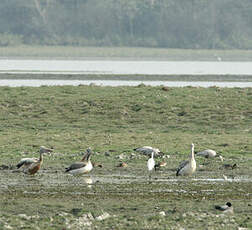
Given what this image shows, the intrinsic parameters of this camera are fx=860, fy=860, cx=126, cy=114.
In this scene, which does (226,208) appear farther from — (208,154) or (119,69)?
(119,69)

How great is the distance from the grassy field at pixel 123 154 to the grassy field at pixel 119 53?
62.6m

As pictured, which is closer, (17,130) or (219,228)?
(219,228)

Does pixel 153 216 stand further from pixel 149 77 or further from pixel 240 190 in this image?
pixel 149 77

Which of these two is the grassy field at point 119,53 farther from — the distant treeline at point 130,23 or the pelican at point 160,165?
the pelican at point 160,165

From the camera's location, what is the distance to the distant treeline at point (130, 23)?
118188 millimetres

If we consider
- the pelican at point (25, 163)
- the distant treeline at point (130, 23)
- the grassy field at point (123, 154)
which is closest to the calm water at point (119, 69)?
the grassy field at point (123, 154)

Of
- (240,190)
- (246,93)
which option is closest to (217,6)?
(246,93)

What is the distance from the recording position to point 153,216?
13680 mm

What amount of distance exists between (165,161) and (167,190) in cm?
Answer: 465

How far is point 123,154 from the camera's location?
72.6 ft

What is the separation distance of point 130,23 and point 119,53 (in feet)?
67.5

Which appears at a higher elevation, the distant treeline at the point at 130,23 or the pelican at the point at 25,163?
the pelican at the point at 25,163

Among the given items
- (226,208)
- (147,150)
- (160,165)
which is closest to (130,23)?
(147,150)

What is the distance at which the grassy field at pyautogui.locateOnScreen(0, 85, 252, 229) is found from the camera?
45.2ft
